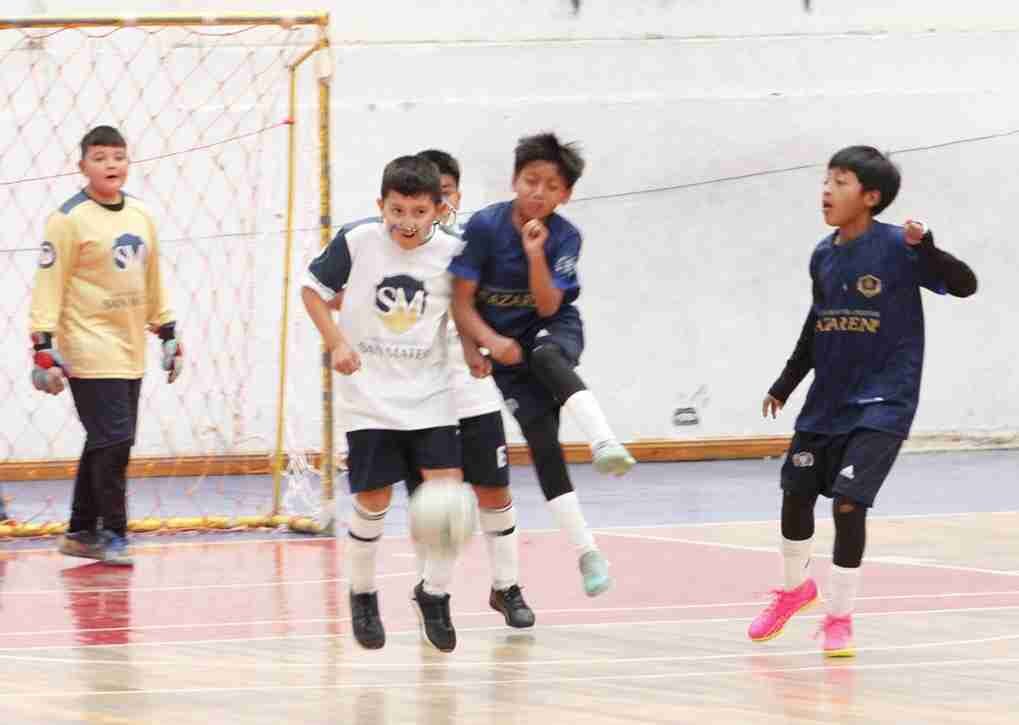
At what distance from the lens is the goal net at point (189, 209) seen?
1201 cm

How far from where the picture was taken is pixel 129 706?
4887 mm

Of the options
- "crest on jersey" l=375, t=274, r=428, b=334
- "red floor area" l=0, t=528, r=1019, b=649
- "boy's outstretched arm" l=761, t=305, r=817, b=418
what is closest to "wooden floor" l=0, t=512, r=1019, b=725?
"red floor area" l=0, t=528, r=1019, b=649

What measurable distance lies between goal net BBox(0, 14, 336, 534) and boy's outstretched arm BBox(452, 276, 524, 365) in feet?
19.5

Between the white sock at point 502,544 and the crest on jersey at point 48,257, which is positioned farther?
the crest on jersey at point 48,257

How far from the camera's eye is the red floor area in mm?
6449

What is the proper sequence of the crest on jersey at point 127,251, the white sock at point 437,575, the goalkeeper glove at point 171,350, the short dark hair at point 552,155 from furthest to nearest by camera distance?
the goalkeeper glove at point 171,350 < the crest on jersey at point 127,251 < the short dark hair at point 552,155 < the white sock at point 437,575

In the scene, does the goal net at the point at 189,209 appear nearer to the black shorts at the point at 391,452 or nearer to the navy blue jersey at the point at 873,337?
the black shorts at the point at 391,452

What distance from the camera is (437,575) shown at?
19.1 feet

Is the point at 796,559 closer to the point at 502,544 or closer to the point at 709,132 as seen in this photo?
the point at 502,544

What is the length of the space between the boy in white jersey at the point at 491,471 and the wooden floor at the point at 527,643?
0.11 metres

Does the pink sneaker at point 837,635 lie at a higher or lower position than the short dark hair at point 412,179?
lower

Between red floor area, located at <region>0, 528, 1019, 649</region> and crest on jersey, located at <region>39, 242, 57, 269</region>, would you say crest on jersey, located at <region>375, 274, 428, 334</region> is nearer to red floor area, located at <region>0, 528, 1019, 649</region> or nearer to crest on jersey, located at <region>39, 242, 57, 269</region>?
red floor area, located at <region>0, 528, 1019, 649</region>

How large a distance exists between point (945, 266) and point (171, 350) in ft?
12.3

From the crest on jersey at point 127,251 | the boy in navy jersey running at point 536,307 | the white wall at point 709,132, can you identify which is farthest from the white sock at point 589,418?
the white wall at point 709,132
